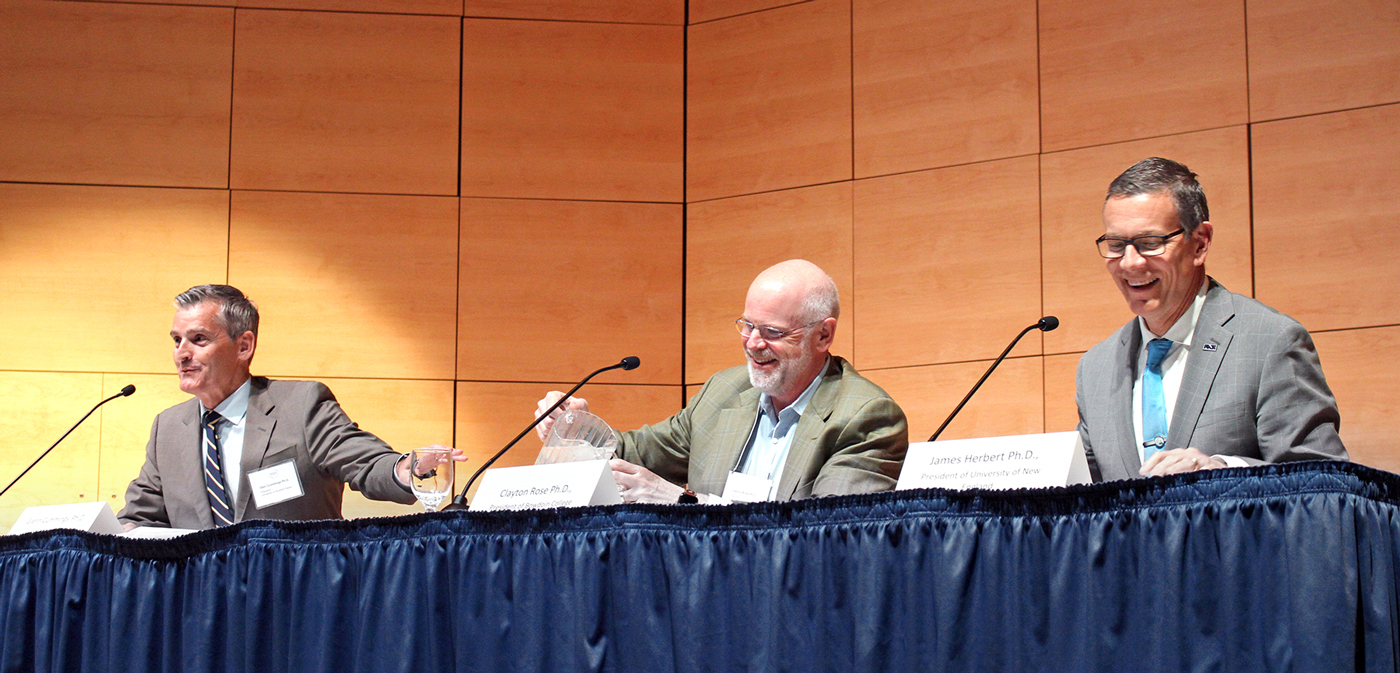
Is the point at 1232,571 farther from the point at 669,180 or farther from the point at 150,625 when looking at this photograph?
the point at 669,180

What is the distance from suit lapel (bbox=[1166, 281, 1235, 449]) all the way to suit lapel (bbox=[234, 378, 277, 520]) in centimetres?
238

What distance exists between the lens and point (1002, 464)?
5.98 feet

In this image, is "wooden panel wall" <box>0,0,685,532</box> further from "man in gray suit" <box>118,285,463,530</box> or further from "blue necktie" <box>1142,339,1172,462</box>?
"blue necktie" <box>1142,339,1172,462</box>

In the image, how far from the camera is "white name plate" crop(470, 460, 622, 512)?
2.10 metres

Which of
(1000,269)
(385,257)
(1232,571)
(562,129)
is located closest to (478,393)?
(385,257)

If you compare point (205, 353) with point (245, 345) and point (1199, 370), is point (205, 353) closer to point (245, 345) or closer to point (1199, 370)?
point (245, 345)

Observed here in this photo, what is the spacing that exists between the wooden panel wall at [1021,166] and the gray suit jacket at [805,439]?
1.63 m

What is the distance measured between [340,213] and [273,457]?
6.05 feet

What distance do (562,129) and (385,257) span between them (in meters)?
0.90

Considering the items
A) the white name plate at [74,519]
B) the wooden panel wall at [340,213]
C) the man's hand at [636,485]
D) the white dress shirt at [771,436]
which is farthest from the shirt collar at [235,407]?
the man's hand at [636,485]

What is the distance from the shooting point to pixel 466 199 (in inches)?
201

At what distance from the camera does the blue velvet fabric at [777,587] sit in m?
1.55

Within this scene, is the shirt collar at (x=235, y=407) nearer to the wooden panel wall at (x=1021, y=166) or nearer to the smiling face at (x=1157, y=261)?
the wooden panel wall at (x=1021, y=166)

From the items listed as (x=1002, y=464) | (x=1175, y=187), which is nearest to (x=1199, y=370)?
(x=1175, y=187)
